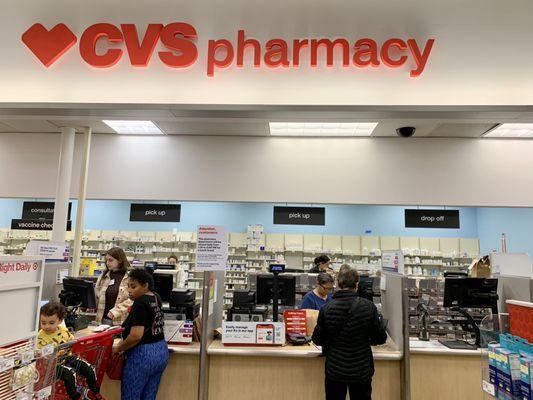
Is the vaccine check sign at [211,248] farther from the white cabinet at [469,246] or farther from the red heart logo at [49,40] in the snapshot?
the white cabinet at [469,246]

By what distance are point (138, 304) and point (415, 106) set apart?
11.9 ft

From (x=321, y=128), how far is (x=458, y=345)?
143 inches

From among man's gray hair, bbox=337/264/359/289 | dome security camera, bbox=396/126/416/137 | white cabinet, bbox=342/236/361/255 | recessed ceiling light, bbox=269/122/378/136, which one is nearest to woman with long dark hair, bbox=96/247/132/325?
man's gray hair, bbox=337/264/359/289

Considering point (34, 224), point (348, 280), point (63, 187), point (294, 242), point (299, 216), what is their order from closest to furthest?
point (348, 280), point (63, 187), point (34, 224), point (299, 216), point (294, 242)

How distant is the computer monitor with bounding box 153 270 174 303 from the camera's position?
4.78m

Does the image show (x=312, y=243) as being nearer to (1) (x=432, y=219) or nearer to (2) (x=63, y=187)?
(1) (x=432, y=219)

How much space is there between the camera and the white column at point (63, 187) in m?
5.83

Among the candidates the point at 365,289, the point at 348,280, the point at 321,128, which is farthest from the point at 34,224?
the point at 348,280

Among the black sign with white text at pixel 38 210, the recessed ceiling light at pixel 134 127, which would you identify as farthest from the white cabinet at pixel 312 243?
the black sign with white text at pixel 38 210

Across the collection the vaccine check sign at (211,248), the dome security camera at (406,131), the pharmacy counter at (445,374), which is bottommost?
the pharmacy counter at (445,374)

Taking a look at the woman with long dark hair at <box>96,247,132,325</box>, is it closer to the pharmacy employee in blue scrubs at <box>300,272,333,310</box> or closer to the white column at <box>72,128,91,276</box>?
the pharmacy employee in blue scrubs at <box>300,272,333,310</box>

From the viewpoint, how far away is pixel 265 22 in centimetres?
454

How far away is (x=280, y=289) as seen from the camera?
15.2 ft

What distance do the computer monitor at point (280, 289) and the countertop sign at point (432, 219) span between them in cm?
336
